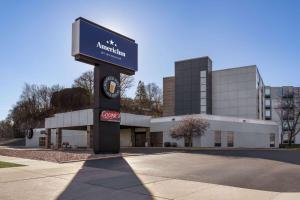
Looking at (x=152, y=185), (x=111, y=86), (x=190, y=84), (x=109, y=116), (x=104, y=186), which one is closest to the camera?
(x=104, y=186)

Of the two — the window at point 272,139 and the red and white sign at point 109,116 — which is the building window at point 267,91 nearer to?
the window at point 272,139

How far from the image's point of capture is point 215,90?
70188 mm

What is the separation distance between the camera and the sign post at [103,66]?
85.5 feet

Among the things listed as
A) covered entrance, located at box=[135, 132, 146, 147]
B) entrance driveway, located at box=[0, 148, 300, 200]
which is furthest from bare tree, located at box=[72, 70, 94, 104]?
entrance driveway, located at box=[0, 148, 300, 200]

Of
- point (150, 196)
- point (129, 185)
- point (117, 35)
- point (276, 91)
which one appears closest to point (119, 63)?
point (117, 35)

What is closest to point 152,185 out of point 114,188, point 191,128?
point 114,188

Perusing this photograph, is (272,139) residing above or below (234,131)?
below

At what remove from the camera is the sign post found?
2605cm

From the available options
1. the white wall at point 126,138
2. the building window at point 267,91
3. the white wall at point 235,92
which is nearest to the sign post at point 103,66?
the white wall at point 126,138

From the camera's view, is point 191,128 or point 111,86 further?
point 191,128

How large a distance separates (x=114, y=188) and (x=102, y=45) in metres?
18.6

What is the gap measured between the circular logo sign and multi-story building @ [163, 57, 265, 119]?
42621mm

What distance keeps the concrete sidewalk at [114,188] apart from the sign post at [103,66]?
13.6 meters

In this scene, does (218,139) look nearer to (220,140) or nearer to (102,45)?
(220,140)
